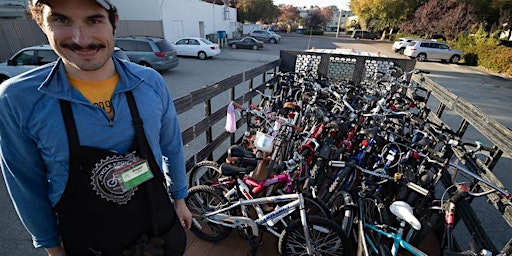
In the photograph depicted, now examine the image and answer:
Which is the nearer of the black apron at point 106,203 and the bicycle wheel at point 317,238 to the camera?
the black apron at point 106,203

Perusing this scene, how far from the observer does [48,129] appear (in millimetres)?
1019

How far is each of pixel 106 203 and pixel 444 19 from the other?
3065cm

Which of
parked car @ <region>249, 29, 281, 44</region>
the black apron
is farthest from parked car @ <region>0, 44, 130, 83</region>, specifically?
parked car @ <region>249, 29, 281, 44</region>

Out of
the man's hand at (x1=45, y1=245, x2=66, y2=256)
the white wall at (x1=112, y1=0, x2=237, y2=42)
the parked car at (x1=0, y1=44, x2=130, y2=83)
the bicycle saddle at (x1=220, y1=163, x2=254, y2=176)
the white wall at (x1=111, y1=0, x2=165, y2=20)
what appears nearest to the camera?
the man's hand at (x1=45, y1=245, x2=66, y2=256)

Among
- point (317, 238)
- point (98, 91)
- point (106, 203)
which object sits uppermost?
point (98, 91)

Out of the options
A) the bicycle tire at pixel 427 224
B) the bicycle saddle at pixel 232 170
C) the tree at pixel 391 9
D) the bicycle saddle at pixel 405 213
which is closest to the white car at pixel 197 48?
the bicycle saddle at pixel 232 170

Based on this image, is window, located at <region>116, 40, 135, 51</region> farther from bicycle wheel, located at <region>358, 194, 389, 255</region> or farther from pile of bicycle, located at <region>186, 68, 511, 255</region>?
bicycle wheel, located at <region>358, 194, 389, 255</region>

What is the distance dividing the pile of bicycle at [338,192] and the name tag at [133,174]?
107 cm

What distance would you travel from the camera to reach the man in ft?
3.32

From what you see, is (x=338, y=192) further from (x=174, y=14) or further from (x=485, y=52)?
(x=174, y=14)

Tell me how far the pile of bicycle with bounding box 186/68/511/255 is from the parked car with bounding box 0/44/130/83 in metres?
6.10

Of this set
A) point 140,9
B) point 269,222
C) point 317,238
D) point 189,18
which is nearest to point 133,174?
point 269,222

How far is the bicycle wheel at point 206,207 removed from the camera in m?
2.60

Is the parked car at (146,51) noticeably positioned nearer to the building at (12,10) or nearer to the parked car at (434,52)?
the building at (12,10)
